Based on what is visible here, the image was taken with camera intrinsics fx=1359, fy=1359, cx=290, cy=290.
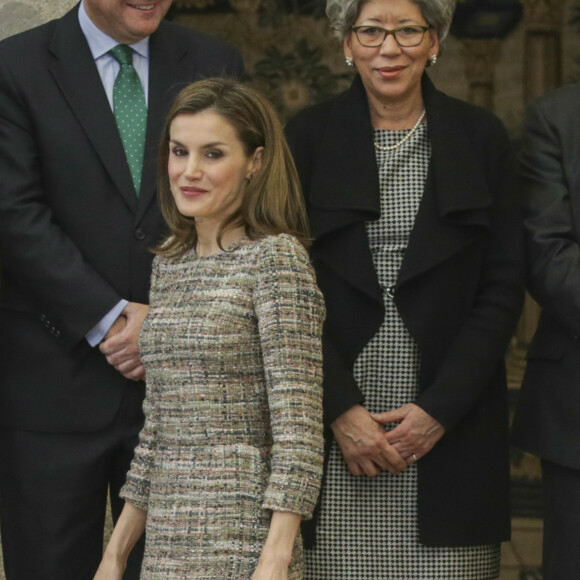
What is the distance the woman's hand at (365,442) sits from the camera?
→ 3.19 metres

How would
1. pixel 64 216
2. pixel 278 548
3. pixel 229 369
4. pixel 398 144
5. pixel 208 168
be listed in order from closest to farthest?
pixel 278 548 → pixel 229 369 → pixel 208 168 → pixel 64 216 → pixel 398 144

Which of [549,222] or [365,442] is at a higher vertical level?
[549,222]

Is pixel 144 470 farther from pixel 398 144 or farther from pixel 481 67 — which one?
pixel 481 67

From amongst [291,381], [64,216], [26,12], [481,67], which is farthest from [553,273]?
[481,67]

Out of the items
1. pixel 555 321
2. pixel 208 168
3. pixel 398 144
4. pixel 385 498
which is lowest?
pixel 385 498

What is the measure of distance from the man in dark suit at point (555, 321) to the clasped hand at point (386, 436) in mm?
257

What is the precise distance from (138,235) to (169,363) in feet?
2.29

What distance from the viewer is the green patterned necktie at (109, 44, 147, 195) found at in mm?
3256

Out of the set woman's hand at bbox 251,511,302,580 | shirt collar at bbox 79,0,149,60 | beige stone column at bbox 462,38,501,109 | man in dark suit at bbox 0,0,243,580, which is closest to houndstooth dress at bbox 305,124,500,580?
man in dark suit at bbox 0,0,243,580

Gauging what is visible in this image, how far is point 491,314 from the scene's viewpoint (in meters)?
3.27

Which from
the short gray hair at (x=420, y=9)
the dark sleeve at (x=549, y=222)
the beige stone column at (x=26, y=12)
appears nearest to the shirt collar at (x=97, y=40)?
the short gray hair at (x=420, y=9)

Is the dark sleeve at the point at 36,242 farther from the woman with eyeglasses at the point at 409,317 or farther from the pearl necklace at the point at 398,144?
the pearl necklace at the point at 398,144

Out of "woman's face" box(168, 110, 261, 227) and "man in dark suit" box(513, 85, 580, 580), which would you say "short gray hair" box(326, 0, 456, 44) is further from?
"woman's face" box(168, 110, 261, 227)

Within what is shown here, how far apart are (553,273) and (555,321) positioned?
14cm
